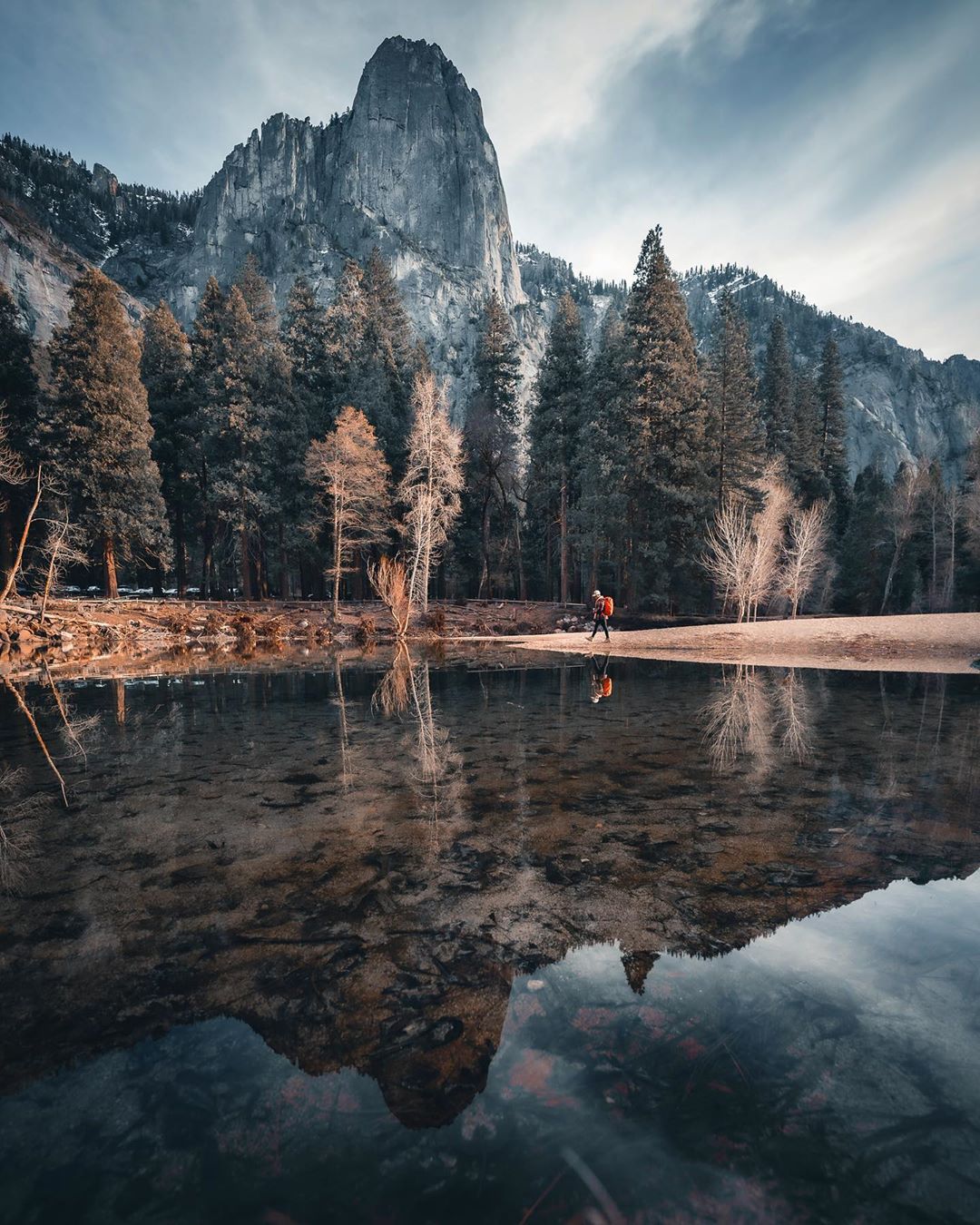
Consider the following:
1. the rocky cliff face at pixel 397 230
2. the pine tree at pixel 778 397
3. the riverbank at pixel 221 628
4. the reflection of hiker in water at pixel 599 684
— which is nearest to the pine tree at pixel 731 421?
the pine tree at pixel 778 397

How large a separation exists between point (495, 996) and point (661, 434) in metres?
29.6

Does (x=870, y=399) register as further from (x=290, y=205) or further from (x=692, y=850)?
(x=692, y=850)

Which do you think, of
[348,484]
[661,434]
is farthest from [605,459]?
[348,484]

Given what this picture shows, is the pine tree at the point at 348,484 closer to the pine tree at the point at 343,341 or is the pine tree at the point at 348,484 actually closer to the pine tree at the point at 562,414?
the pine tree at the point at 343,341

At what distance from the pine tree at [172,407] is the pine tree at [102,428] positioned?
4.18 metres

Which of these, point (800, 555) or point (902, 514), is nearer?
point (800, 555)

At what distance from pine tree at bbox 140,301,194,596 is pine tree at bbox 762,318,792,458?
40.8 m

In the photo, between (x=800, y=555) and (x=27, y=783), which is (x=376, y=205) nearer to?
(x=800, y=555)

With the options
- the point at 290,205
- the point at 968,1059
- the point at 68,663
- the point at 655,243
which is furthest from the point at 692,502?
the point at 290,205

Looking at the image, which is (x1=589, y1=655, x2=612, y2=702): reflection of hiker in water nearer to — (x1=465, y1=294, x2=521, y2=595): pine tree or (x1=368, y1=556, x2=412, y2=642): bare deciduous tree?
(x1=368, y1=556, x2=412, y2=642): bare deciduous tree

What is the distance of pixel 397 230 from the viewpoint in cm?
12462

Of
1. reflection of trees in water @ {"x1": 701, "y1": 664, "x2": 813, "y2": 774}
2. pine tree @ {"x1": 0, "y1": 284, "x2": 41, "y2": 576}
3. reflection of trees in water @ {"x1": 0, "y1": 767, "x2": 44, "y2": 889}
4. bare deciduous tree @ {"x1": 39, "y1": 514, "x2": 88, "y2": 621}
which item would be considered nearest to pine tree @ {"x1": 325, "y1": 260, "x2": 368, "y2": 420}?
pine tree @ {"x1": 0, "y1": 284, "x2": 41, "y2": 576}

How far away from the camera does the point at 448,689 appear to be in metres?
12.3

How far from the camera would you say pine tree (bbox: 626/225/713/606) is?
2842 centimetres
